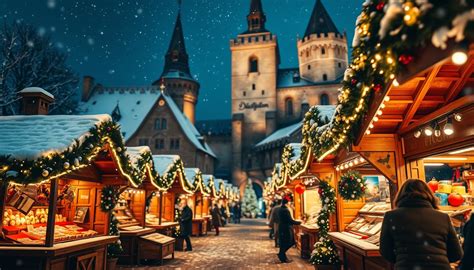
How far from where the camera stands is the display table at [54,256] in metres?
5.70

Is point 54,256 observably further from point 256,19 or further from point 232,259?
point 256,19

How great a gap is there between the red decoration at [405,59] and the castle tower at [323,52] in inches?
1770

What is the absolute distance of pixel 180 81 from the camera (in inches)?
2025

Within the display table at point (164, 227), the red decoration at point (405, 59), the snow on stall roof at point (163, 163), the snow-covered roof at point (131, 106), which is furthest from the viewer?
the snow-covered roof at point (131, 106)

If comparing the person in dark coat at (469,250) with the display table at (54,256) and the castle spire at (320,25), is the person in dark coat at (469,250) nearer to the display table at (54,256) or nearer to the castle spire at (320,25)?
the display table at (54,256)

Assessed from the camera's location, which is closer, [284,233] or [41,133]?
[41,133]

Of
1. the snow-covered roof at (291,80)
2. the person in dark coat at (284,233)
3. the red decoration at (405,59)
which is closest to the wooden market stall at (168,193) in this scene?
the person in dark coat at (284,233)

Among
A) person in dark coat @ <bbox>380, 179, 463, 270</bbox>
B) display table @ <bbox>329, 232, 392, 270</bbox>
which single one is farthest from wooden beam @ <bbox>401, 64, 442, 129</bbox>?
display table @ <bbox>329, 232, 392, 270</bbox>

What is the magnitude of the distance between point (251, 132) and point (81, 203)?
131 feet

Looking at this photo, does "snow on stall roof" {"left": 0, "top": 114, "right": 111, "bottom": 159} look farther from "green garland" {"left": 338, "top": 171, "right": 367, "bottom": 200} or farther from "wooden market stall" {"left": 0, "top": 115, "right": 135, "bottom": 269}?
"green garland" {"left": 338, "top": 171, "right": 367, "bottom": 200}

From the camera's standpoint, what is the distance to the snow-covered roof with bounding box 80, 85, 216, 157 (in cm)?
4078

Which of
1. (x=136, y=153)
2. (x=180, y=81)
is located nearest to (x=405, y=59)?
(x=136, y=153)

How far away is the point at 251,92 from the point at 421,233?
151 feet

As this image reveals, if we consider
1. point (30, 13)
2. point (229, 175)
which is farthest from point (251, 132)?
point (30, 13)
